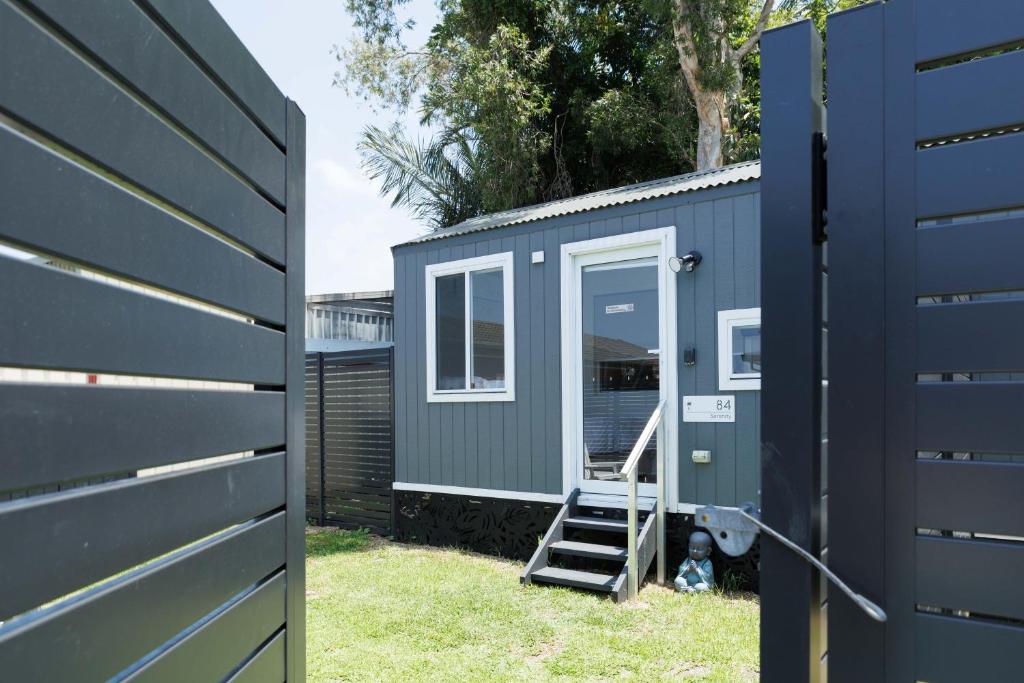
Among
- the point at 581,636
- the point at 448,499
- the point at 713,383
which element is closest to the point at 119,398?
the point at 581,636

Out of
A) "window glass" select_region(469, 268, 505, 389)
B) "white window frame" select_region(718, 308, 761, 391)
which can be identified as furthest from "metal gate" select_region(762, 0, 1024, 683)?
"window glass" select_region(469, 268, 505, 389)

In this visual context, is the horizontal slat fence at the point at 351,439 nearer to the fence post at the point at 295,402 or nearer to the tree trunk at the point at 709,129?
the fence post at the point at 295,402

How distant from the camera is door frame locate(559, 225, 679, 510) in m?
5.48

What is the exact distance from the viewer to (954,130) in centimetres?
114

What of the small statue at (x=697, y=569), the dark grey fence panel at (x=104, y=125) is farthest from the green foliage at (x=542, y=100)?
the dark grey fence panel at (x=104, y=125)

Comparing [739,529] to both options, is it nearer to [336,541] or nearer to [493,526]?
[493,526]

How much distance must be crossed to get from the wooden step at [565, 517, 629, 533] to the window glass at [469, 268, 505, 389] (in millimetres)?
1333

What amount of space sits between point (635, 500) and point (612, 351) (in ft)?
4.31

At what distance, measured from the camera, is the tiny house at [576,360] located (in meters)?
5.27

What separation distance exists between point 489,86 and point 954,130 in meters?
12.2

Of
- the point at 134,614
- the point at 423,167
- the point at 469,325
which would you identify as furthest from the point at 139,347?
the point at 423,167

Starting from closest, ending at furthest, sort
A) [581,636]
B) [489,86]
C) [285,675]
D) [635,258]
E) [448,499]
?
[285,675] < [581,636] < [635,258] < [448,499] < [489,86]

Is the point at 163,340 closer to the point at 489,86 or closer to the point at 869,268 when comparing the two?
the point at 869,268

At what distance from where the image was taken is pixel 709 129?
1238 centimetres
